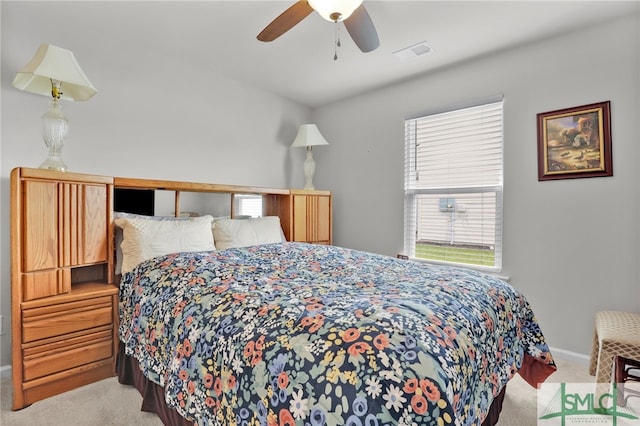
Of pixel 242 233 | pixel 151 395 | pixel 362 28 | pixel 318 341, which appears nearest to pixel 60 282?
pixel 151 395

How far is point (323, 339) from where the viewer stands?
0.98 m

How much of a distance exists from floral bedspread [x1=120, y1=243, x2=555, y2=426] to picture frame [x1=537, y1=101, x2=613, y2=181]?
1.27m

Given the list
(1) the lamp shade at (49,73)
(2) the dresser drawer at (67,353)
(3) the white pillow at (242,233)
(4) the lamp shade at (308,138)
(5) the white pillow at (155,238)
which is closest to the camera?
(2) the dresser drawer at (67,353)

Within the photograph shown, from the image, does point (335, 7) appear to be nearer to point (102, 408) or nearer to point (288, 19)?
point (288, 19)

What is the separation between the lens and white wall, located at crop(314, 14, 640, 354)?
222cm

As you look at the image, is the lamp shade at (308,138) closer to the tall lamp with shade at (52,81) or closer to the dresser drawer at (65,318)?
the tall lamp with shade at (52,81)

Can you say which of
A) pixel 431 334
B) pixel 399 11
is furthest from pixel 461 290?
pixel 399 11

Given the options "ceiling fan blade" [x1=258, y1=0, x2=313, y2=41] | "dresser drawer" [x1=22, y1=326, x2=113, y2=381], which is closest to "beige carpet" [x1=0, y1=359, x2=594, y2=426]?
"dresser drawer" [x1=22, y1=326, x2=113, y2=381]

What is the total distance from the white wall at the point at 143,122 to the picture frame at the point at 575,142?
8.48ft

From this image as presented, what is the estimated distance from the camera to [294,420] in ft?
2.95

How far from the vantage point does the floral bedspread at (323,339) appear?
0.86m

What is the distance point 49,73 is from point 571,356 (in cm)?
403

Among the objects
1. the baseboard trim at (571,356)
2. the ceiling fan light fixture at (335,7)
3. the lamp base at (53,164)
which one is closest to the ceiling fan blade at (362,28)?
the ceiling fan light fixture at (335,7)

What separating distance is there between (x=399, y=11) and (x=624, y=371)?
2530 millimetres
